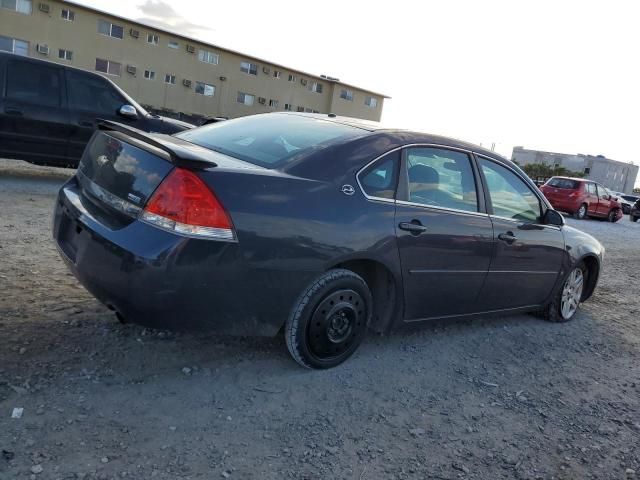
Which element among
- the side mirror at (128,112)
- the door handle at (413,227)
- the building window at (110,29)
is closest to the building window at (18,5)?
the building window at (110,29)

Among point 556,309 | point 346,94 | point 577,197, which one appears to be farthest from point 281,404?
point 346,94

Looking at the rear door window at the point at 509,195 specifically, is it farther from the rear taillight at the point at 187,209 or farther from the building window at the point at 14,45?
the building window at the point at 14,45

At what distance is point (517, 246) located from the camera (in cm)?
431

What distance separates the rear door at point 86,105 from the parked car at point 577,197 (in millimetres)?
16295

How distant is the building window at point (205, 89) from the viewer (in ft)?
126

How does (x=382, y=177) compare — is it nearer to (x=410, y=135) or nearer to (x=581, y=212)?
(x=410, y=135)

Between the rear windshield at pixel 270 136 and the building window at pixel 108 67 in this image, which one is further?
the building window at pixel 108 67

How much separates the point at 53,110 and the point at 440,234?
22.8 feet

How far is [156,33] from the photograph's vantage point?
35.9m

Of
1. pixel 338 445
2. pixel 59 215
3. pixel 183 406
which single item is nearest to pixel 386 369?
pixel 338 445

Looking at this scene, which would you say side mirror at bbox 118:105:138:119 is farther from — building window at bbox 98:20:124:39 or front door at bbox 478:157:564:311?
building window at bbox 98:20:124:39

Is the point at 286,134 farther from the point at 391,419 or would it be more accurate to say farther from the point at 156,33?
the point at 156,33

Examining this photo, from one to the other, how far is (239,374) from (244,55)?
4014cm

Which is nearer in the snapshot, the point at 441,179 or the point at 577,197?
the point at 441,179
